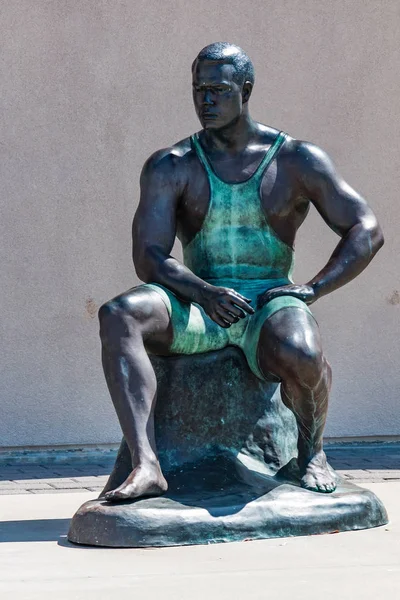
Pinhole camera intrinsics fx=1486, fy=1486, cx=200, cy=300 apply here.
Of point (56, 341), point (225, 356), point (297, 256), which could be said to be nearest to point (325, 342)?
point (297, 256)

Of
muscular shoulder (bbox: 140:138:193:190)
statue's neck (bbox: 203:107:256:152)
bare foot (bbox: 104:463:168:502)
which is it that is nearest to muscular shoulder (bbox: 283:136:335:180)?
statue's neck (bbox: 203:107:256:152)

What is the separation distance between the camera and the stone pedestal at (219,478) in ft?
16.2

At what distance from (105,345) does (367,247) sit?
3.57 ft

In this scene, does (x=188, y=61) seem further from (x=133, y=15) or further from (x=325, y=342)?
(x=325, y=342)

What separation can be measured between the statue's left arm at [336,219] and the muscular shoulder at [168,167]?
1.40 feet

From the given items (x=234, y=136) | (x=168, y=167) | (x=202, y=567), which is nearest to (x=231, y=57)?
(x=234, y=136)

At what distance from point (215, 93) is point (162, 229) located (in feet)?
1.79

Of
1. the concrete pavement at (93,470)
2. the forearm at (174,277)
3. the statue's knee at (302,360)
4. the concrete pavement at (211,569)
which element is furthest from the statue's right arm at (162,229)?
the concrete pavement at (93,470)

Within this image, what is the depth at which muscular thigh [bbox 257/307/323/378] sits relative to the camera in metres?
5.18

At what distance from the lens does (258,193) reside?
5648 mm

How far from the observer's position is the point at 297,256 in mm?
8578

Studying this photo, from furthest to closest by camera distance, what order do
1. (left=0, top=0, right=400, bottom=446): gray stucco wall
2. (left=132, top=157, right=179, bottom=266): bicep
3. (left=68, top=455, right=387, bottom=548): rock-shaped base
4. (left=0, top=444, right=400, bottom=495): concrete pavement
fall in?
(left=0, top=0, right=400, bottom=446): gray stucco wall, (left=0, top=444, right=400, bottom=495): concrete pavement, (left=132, top=157, right=179, bottom=266): bicep, (left=68, top=455, right=387, bottom=548): rock-shaped base

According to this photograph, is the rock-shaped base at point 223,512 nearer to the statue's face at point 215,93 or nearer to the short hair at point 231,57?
the statue's face at point 215,93

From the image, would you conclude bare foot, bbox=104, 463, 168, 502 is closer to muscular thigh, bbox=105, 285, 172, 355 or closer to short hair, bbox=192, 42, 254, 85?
muscular thigh, bbox=105, 285, 172, 355
